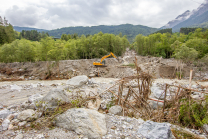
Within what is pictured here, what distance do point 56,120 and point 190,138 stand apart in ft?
14.4

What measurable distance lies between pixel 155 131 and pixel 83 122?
230cm

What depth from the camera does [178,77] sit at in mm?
19953

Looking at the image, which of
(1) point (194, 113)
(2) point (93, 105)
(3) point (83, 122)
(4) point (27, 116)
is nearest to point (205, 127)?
(1) point (194, 113)

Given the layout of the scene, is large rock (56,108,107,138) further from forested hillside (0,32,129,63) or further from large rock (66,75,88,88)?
forested hillside (0,32,129,63)

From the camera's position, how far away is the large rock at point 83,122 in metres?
3.36

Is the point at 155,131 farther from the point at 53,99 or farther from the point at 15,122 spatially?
the point at 15,122

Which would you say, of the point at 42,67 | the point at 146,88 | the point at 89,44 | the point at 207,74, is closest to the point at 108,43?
the point at 89,44

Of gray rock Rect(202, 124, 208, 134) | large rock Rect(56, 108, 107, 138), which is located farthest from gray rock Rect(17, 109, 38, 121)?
gray rock Rect(202, 124, 208, 134)

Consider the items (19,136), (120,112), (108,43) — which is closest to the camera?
(19,136)

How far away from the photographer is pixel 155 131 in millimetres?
3215

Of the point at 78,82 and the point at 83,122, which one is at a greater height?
the point at 83,122

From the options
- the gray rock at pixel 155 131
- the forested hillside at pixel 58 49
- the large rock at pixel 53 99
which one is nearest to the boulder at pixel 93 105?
the large rock at pixel 53 99

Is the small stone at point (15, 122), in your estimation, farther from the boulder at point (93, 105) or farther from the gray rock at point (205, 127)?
the gray rock at point (205, 127)

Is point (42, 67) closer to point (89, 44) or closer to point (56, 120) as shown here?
point (89, 44)
